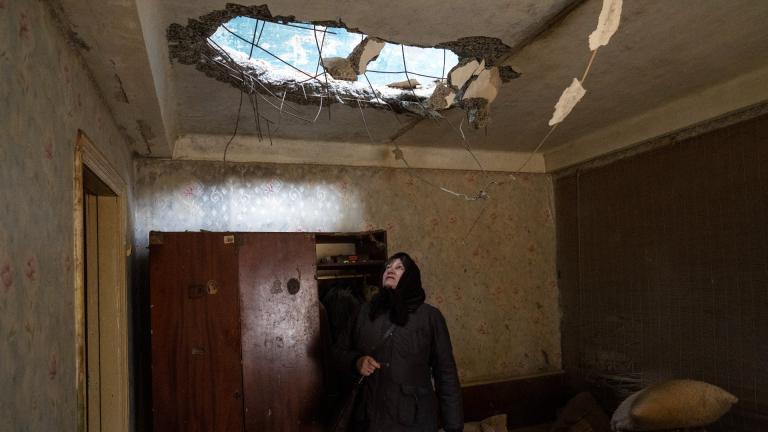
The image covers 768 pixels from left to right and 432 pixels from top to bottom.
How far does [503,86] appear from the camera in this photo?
2.79m

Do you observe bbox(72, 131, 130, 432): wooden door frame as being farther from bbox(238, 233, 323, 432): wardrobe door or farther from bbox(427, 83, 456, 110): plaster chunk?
bbox(427, 83, 456, 110): plaster chunk

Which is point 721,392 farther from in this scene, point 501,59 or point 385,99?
point 385,99

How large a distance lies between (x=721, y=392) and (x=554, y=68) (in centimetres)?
192

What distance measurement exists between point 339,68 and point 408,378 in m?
1.58

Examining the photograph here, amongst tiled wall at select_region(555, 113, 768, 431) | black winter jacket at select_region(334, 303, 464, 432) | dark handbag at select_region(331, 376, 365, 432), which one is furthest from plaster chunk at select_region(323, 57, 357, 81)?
tiled wall at select_region(555, 113, 768, 431)

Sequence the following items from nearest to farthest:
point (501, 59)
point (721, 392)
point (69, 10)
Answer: point (69, 10) → point (501, 59) → point (721, 392)

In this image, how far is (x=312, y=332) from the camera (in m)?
3.04

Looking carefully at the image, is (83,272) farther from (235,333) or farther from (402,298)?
(402,298)

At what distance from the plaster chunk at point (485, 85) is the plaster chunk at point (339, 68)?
2.12 feet

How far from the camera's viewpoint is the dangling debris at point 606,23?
1591 millimetres

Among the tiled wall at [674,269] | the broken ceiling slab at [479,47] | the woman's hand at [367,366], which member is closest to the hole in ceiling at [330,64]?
the broken ceiling slab at [479,47]

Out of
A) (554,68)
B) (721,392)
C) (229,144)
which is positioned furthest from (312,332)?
(721,392)

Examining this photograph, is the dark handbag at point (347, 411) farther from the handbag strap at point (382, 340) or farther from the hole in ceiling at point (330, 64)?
the hole in ceiling at point (330, 64)

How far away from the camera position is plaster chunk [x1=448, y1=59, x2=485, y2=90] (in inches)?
97.0
